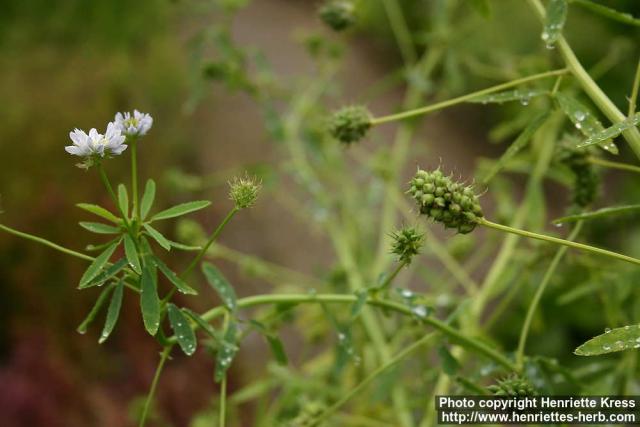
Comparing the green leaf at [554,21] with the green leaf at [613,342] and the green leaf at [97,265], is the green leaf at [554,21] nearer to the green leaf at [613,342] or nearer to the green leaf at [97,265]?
the green leaf at [613,342]

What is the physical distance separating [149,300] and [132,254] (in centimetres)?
4

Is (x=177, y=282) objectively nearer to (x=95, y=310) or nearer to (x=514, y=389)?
(x=95, y=310)

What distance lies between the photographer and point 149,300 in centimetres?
64

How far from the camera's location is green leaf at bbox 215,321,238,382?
0.74 metres

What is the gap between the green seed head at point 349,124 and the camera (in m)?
0.86

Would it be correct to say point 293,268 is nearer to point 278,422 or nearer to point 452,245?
point 452,245

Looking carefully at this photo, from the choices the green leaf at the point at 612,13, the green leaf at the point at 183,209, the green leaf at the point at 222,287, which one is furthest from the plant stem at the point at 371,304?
the green leaf at the point at 612,13

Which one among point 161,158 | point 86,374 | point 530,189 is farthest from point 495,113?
point 530,189

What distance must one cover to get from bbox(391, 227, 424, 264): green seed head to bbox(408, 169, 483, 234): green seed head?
3cm

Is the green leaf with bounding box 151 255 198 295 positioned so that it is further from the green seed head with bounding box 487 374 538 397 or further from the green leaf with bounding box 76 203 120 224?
the green seed head with bounding box 487 374 538 397

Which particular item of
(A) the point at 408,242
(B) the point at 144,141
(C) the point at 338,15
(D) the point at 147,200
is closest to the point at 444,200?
(A) the point at 408,242

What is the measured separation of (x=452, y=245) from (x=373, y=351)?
0.83 ft

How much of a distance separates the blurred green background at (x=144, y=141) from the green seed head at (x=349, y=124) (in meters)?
0.45

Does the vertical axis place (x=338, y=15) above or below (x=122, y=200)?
above
